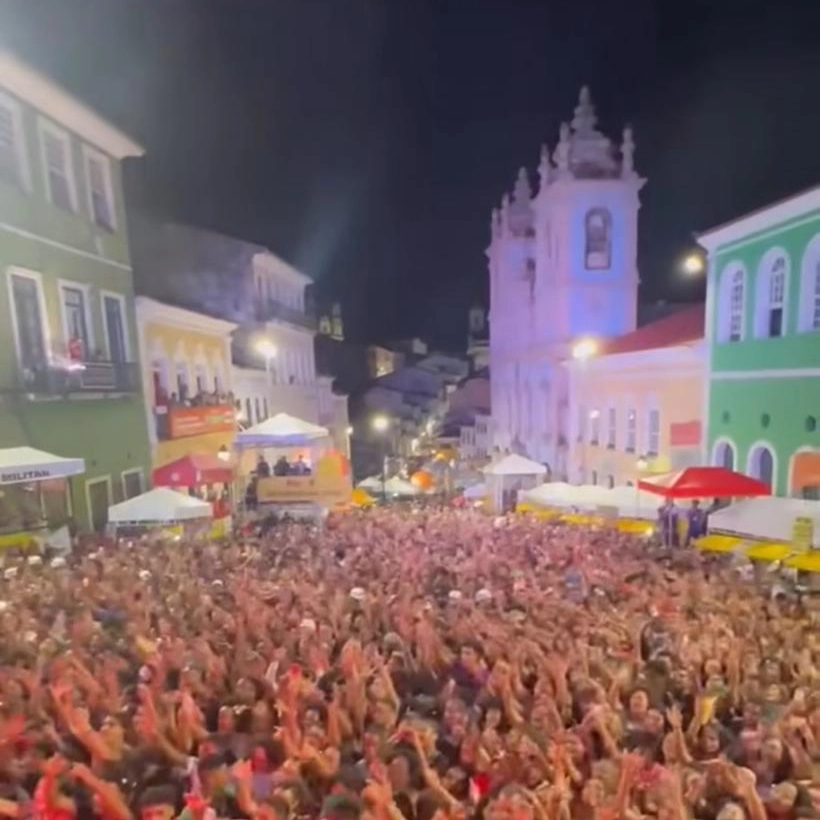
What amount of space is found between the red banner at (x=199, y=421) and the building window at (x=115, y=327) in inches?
95.0

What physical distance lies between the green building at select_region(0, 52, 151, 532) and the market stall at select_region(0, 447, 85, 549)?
0.07 meters

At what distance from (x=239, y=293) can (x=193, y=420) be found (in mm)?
9108

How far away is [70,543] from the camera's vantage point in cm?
1442

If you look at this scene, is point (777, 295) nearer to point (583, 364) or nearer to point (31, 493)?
point (583, 364)

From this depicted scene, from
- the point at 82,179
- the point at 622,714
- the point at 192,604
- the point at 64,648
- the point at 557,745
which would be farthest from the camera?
the point at 82,179

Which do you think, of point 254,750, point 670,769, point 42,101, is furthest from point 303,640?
point 42,101

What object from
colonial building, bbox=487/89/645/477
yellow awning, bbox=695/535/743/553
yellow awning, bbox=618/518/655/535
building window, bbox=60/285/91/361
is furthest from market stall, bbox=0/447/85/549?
colonial building, bbox=487/89/645/477

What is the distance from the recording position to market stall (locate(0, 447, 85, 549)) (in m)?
13.3

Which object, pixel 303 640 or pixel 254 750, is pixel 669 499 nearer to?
pixel 303 640

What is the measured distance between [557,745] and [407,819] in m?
1.23

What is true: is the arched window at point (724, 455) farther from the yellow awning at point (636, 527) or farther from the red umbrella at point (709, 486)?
the red umbrella at point (709, 486)

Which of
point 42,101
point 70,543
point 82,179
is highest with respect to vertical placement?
point 42,101

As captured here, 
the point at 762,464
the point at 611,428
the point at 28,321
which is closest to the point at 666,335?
the point at 611,428

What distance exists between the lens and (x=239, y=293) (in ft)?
102
